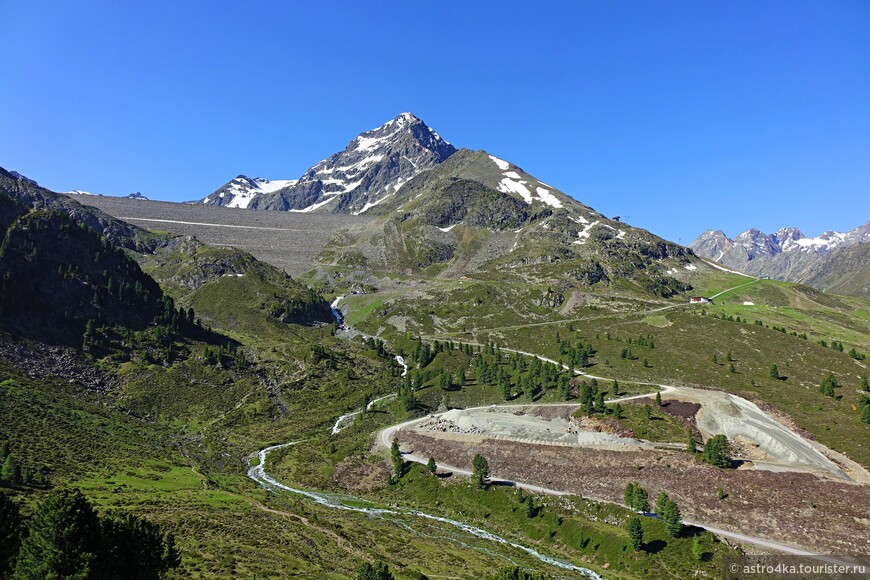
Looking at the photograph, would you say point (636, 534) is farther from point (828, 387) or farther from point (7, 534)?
point (828, 387)

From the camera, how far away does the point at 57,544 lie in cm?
3603

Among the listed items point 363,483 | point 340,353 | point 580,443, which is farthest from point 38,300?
point 580,443

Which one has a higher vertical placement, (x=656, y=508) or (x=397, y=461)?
(x=656, y=508)

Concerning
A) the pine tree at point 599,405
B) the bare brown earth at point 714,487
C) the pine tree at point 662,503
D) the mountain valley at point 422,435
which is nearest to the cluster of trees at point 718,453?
the mountain valley at point 422,435

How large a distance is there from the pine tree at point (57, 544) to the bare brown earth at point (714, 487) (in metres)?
79.8

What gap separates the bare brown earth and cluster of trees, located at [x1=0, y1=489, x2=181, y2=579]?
245 ft

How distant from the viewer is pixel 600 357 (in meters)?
165

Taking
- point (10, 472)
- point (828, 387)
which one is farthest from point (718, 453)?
point (10, 472)

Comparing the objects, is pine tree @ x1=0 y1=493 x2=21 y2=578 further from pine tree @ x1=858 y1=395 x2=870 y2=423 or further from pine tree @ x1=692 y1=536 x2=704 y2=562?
pine tree @ x1=858 y1=395 x2=870 y2=423

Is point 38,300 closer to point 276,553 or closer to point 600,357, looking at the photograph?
point 276,553

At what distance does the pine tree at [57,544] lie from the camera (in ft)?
116

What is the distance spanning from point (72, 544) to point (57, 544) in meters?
0.98

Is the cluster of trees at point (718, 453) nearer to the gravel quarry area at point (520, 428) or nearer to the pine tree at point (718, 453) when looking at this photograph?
the pine tree at point (718, 453)

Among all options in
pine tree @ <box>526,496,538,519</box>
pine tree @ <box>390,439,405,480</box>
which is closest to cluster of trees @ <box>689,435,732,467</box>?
pine tree @ <box>526,496,538,519</box>
